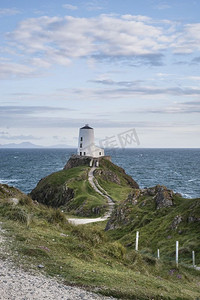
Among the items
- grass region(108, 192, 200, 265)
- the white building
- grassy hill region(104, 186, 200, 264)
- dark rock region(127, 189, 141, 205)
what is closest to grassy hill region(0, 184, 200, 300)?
grass region(108, 192, 200, 265)

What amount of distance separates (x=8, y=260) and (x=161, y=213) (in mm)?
18102

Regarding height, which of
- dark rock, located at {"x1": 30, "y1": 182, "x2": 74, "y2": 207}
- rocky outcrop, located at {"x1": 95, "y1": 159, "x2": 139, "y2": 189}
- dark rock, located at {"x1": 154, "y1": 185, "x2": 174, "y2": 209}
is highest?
dark rock, located at {"x1": 154, "y1": 185, "x2": 174, "y2": 209}

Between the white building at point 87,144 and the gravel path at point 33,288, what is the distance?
275 feet

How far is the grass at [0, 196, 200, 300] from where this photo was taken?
458 inches

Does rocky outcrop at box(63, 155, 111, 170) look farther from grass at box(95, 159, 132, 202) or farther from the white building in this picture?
the white building

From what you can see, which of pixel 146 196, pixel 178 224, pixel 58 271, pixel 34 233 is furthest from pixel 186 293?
pixel 146 196

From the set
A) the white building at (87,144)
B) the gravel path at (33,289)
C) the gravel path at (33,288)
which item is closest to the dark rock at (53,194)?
the white building at (87,144)

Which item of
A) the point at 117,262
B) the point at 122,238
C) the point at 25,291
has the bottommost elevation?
the point at 122,238

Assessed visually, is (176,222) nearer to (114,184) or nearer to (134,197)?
(134,197)

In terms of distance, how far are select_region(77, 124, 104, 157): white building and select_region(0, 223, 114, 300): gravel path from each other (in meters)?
83.9

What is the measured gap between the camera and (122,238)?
26.3 metres

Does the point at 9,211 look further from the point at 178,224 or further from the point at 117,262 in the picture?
the point at 178,224

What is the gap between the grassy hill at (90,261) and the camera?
11.7 metres

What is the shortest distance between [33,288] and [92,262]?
443 cm
